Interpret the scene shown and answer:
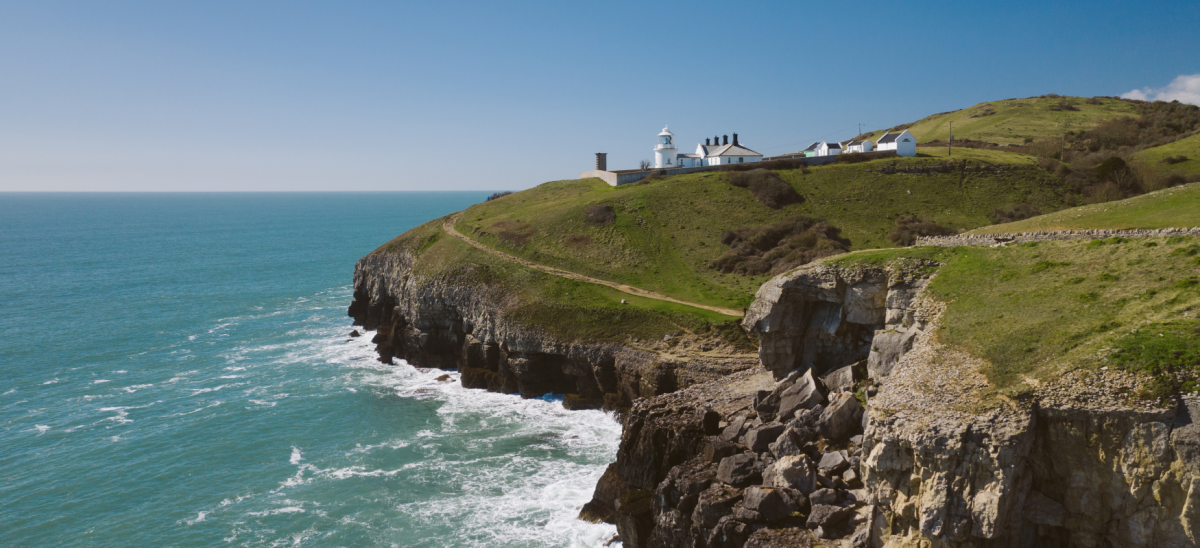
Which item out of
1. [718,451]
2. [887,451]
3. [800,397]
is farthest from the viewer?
[800,397]

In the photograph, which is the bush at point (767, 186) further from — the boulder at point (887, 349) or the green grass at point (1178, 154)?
the boulder at point (887, 349)

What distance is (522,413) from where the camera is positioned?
44.1 m

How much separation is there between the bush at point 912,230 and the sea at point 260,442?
36569 millimetres

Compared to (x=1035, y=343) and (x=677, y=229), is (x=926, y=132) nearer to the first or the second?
(x=677, y=229)

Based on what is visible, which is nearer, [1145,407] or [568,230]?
[1145,407]

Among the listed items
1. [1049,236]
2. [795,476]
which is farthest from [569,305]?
[1049,236]

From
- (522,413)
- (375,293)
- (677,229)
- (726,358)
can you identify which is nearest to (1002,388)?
(726,358)

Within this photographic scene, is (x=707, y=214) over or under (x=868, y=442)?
over

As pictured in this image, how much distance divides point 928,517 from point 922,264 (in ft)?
48.0

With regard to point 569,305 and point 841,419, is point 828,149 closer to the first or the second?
point 569,305

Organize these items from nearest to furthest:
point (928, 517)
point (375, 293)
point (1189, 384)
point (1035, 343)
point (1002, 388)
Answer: point (1189, 384)
point (928, 517)
point (1002, 388)
point (1035, 343)
point (375, 293)

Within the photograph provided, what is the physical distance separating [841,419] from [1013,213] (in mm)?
52779

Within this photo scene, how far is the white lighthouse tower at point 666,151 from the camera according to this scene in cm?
9712

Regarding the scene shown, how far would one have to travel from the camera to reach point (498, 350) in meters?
50.6
